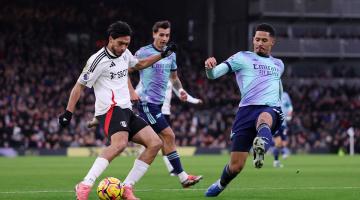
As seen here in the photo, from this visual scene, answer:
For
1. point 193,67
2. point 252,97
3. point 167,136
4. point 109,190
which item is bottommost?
point 193,67

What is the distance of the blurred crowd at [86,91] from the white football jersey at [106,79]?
2573 centimetres

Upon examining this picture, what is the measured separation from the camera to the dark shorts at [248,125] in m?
11.8

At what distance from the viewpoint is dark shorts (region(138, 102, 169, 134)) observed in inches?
599

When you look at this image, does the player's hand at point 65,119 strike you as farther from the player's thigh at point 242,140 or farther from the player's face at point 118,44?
the player's thigh at point 242,140

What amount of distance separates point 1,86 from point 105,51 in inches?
1168

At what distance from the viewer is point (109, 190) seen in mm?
10844

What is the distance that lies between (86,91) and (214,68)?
29634mm

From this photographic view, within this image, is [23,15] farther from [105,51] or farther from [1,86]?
[105,51]

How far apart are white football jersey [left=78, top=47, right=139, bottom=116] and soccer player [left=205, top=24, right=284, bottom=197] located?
1.25 meters

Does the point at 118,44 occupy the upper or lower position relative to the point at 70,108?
upper

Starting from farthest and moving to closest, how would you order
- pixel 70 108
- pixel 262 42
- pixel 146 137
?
pixel 262 42 → pixel 146 137 → pixel 70 108

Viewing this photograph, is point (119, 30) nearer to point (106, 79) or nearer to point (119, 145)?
point (106, 79)

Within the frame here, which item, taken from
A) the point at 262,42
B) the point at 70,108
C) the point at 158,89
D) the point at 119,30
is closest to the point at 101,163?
the point at 70,108

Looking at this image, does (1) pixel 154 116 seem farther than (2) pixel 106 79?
Yes
